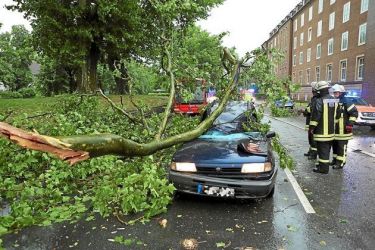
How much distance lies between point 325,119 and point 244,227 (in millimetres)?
3809

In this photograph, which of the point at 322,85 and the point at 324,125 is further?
the point at 322,85

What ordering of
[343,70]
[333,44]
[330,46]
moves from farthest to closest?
[330,46]
[333,44]
[343,70]

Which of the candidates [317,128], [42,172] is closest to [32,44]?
[42,172]

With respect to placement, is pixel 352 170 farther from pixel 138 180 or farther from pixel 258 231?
pixel 138 180

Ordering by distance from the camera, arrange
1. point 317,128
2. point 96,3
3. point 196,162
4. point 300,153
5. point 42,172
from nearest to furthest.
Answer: point 196,162
point 42,172
point 317,128
point 300,153
point 96,3

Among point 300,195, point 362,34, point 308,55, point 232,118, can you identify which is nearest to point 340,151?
point 300,195

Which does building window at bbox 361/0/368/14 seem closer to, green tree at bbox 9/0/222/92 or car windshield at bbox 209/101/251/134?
green tree at bbox 9/0/222/92

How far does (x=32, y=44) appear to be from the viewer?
880 inches

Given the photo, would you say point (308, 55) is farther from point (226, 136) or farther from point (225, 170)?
point (225, 170)

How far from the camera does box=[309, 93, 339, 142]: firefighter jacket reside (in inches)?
289

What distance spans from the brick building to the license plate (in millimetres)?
22257

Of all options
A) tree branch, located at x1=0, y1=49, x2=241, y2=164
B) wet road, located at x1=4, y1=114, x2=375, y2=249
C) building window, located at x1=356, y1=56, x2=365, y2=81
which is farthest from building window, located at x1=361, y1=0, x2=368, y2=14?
tree branch, located at x1=0, y1=49, x2=241, y2=164

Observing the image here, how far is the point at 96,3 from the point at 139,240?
1756 centimetres

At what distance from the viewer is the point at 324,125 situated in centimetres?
734
